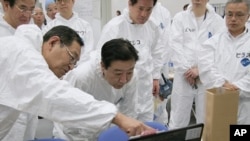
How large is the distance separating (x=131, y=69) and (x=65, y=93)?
592 mm

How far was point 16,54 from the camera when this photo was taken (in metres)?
0.91

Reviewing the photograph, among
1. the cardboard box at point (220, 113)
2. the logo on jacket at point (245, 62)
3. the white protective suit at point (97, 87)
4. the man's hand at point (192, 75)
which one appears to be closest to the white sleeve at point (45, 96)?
the cardboard box at point (220, 113)

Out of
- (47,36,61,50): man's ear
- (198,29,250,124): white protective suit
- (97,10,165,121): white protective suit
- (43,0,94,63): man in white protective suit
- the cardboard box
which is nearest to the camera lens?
(47,36,61,50): man's ear

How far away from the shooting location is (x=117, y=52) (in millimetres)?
1434

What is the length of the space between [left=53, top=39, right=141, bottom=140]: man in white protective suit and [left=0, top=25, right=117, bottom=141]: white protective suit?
1.73ft

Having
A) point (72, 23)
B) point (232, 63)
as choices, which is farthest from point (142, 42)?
point (72, 23)

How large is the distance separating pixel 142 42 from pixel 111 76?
95 cm

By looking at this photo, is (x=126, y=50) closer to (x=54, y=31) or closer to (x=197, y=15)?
(x=54, y=31)

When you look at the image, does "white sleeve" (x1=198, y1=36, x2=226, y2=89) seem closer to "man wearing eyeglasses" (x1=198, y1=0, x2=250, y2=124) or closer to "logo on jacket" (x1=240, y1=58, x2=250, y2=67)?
"man wearing eyeglasses" (x1=198, y1=0, x2=250, y2=124)

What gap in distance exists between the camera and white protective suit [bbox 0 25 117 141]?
0.87 m

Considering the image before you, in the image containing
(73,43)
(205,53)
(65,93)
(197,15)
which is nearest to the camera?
(65,93)

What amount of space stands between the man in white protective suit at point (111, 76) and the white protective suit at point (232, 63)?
0.74 m

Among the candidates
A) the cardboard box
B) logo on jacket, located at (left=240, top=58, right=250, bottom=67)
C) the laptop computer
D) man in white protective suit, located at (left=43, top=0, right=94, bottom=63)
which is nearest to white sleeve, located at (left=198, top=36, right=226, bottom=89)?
logo on jacket, located at (left=240, top=58, right=250, bottom=67)

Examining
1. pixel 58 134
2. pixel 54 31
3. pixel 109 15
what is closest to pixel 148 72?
pixel 58 134
